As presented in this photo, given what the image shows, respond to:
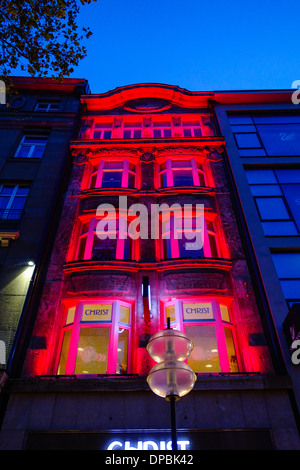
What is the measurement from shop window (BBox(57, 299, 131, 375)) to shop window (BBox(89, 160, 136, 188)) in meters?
6.98

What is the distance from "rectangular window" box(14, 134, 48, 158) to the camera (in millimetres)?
18109

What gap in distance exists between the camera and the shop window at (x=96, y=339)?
10.6 m

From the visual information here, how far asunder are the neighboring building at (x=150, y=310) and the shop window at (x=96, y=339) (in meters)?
0.04

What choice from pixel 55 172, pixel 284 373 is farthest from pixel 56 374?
pixel 55 172

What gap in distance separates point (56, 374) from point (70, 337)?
49.7 inches

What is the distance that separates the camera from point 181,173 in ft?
57.5

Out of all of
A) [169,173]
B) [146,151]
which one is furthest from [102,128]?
Answer: [169,173]

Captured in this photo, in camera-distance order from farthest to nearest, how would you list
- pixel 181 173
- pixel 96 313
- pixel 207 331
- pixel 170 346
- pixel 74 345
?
pixel 181 173 → pixel 96 313 → pixel 207 331 → pixel 74 345 → pixel 170 346

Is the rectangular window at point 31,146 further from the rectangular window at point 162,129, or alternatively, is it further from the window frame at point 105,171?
the rectangular window at point 162,129

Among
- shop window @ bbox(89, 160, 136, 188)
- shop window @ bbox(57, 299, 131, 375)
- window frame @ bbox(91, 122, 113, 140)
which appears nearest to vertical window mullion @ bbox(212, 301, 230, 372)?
shop window @ bbox(57, 299, 131, 375)

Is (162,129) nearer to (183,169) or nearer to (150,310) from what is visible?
(183,169)

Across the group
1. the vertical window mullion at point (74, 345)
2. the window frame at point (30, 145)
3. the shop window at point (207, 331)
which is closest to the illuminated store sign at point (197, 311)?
the shop window at point (207, 331)

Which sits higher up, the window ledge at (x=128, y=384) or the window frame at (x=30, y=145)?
the window frame at (x=30, y=145)

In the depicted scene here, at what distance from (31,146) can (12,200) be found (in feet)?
14.8
